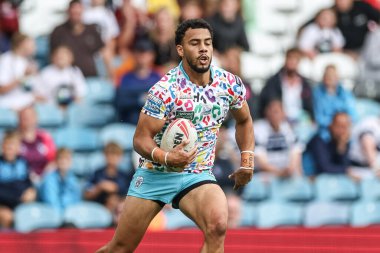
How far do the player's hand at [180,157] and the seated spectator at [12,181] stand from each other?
202 inches

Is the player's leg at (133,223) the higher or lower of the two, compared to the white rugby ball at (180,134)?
lower

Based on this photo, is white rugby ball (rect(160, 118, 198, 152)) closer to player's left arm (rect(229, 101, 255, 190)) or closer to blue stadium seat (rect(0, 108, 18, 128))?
player's left arm (rect(229, 101, 255, 190))

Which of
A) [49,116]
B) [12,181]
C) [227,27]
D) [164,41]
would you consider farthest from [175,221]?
[227,27]

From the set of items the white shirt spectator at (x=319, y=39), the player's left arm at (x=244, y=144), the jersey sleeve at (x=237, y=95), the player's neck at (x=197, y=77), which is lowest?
the white shirt spectator at (x=319, y=39)

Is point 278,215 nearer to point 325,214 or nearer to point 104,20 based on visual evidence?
point 325,214

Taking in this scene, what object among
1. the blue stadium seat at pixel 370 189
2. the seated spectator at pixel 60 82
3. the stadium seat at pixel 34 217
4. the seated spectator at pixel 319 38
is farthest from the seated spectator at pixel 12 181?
the seated spectator at pixel 319 38

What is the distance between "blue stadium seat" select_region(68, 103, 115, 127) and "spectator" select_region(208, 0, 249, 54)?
1615 mm

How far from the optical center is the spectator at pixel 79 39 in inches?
582

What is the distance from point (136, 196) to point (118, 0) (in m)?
7.78

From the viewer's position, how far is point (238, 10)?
15.1m

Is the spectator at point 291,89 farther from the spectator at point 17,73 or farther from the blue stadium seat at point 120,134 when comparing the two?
the spectator at point 17,73

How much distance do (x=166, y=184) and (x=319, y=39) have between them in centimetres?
753

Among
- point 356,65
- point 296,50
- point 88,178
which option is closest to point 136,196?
point 88,178

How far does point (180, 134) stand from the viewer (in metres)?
7.93
